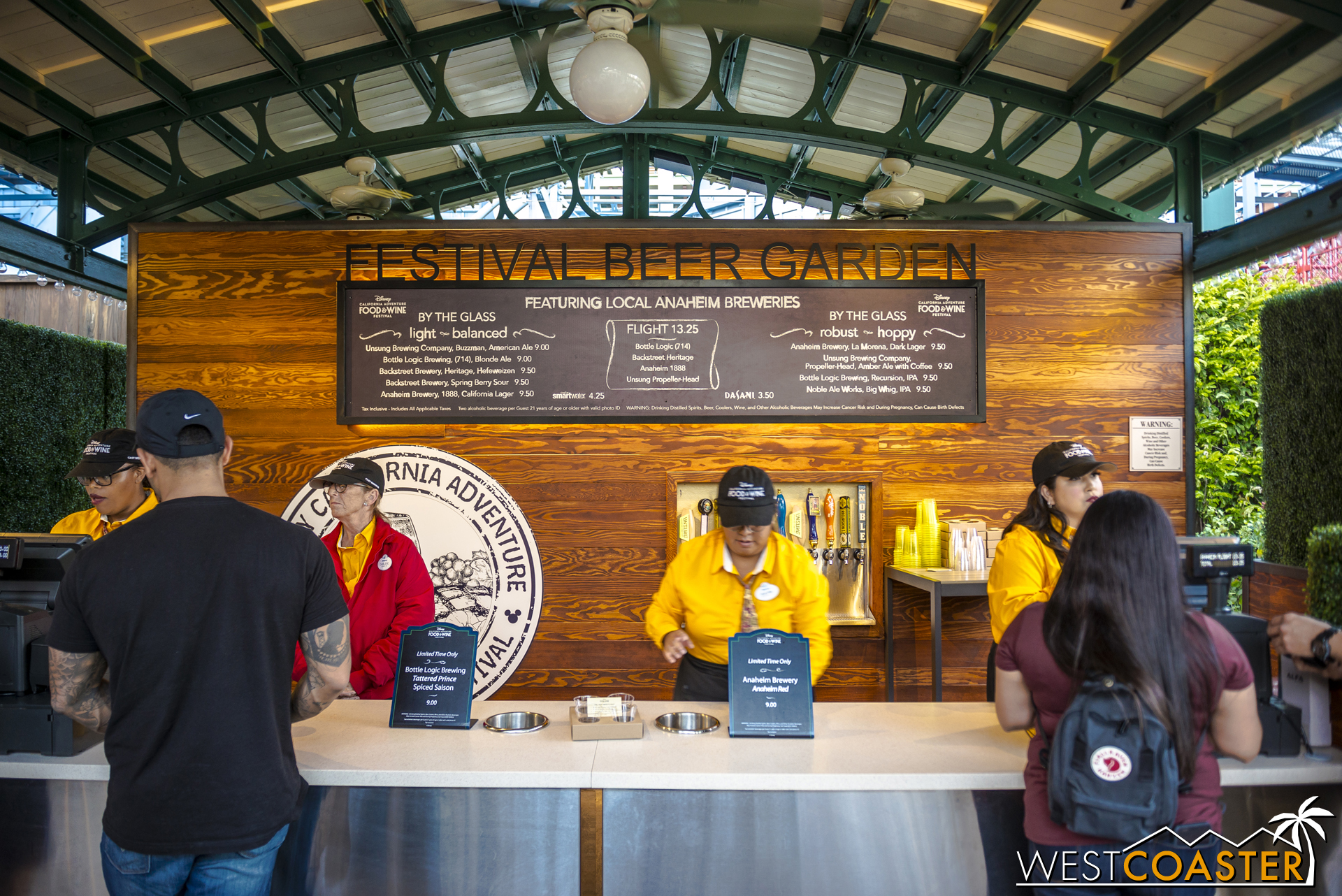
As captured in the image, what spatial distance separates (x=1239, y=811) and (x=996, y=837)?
0.55m

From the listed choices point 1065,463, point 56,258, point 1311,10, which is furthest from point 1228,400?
point 56,258

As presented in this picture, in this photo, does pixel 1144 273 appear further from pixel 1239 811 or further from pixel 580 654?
pixel 580 654

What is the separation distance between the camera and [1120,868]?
152 cm

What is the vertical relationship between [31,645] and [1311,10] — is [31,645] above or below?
below

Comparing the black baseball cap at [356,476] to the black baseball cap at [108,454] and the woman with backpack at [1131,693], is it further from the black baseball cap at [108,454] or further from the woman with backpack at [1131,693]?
the woman with backpack at [1131,693]

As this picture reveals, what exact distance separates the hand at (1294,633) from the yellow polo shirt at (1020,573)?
21.3 inches

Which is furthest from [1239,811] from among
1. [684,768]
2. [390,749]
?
[390,749]

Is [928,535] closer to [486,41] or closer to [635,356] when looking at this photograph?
[635,356]

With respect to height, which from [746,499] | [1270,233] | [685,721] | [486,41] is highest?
[486,41]

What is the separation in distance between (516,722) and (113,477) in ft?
6.03

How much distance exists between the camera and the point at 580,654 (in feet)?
12.5

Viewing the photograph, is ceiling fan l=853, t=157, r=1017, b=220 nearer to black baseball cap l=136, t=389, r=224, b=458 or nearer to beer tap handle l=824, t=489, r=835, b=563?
beer tap handle l=824, t=489, r=835, b=563

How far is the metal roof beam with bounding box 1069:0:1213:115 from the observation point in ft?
9.86

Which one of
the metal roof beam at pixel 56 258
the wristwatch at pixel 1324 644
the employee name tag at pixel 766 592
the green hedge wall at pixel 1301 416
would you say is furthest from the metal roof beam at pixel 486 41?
the wristwatch at pixel 1324 644
